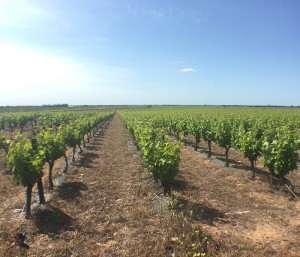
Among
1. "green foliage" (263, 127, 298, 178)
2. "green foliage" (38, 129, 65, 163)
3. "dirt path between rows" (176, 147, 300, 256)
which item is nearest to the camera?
"dirt path between rows" (176, 147, 300, 256)

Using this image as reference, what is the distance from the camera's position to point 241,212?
32.1 feet

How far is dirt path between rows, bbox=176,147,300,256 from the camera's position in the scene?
7441 mm

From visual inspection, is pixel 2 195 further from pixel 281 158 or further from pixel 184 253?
pixel 281 158

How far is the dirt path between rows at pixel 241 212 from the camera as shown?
7.44 m

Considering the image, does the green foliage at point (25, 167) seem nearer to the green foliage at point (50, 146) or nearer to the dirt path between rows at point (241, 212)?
the green foliage at point (50, 146)

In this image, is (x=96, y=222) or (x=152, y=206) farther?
(x=152, y=206)

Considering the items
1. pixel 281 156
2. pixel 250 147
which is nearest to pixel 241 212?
pixel 281 156

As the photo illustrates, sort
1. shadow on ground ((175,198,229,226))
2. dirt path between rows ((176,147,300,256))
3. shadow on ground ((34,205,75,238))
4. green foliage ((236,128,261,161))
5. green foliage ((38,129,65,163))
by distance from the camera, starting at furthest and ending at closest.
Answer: green foliage ((236,128,261,161)) < green foliage ((38,129,65,163)) < shadow on ground ((175,198,229,226)) < shadow on ground ((34,205,75,238)) < dirt path between rows ((176,147,300,256))

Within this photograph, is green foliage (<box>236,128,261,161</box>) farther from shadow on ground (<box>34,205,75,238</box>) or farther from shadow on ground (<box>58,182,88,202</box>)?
shadow on ground (<box>34,205,75,238</box>)

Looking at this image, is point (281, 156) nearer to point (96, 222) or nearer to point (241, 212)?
point (241, 212)

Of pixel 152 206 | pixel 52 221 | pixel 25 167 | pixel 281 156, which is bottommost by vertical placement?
pixel 52 221

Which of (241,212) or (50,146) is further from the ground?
(50,146)

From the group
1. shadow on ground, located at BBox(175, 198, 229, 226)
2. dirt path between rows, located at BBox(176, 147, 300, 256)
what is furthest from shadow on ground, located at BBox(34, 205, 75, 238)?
dirt path between rows, located at BBox(176, 147, 300, 256)

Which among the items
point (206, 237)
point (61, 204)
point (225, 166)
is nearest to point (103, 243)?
point (206, 237)
